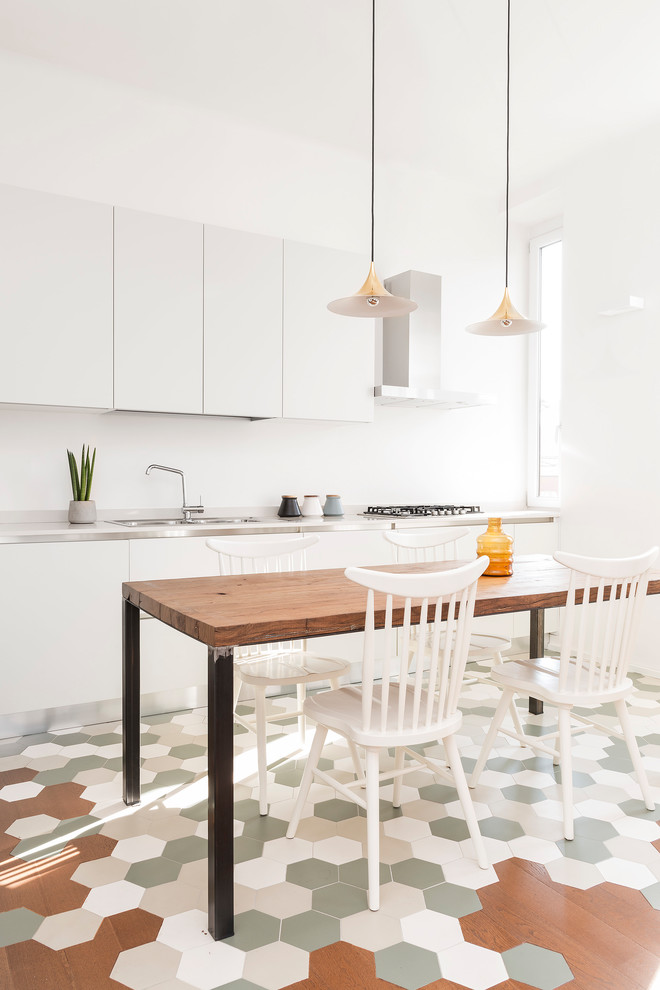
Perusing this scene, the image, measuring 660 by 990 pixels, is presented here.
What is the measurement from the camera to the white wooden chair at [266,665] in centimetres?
221

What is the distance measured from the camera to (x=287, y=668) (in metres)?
2.32

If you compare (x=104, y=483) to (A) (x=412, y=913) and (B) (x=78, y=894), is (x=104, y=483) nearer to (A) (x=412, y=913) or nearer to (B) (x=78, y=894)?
(B) (x=78, y=894)

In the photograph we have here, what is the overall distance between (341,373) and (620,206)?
77.3 inches

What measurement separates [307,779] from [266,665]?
1.42 ft

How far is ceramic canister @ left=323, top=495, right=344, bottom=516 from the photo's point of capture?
13.2 feet

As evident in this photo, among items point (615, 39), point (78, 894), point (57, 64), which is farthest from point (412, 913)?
point (57, 64)

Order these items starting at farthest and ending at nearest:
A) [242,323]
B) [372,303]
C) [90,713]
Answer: [242,323]
[90,713]
[372,303]

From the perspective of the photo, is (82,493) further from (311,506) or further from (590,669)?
(590,669)

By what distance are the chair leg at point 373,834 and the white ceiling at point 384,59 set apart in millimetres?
2985

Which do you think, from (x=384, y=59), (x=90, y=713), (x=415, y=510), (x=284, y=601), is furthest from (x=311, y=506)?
(x=384, y=59)

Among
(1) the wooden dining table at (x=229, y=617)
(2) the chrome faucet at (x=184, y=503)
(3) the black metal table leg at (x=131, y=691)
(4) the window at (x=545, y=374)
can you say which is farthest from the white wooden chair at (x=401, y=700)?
(4) the window at (x=545, y=374)

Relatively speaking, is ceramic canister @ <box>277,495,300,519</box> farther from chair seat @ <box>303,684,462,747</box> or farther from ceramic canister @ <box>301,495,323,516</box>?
chair seat @ <box>303,684,462,747</box>

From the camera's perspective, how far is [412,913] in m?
1.72

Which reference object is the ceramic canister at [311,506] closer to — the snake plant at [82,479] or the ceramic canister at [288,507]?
the ceramic canister at [288,507]
